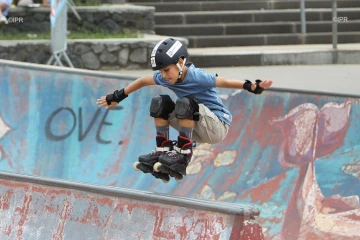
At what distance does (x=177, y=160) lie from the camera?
5.90m

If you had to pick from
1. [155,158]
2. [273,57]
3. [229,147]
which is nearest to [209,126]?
[155,158]

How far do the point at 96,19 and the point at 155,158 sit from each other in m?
8.74

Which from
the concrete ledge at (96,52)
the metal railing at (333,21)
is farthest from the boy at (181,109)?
the metal railing at (333,21)

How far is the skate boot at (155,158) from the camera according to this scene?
19.6 ft

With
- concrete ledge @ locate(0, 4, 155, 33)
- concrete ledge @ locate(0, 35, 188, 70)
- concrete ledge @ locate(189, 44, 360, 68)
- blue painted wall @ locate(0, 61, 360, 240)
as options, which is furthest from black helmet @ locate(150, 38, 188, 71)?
concrete ledge @ locate(0, 4, 155, 33)

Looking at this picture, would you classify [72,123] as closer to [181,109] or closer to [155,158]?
[155,158]

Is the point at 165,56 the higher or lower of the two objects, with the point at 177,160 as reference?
higher

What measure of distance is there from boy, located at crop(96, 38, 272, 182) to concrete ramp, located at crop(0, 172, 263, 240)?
889mm

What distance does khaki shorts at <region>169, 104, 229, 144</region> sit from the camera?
600 centimetres

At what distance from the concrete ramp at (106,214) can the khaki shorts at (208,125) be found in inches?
45.9

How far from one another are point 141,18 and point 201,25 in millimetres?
1492

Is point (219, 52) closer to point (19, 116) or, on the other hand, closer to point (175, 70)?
point (19, 116)

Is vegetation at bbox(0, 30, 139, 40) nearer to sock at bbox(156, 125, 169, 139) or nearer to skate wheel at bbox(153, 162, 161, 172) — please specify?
sock at bbox(156, 125, 169, 139)

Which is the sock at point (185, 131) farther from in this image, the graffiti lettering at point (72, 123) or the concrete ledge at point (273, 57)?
the concrete ledge at point (273, 57)
